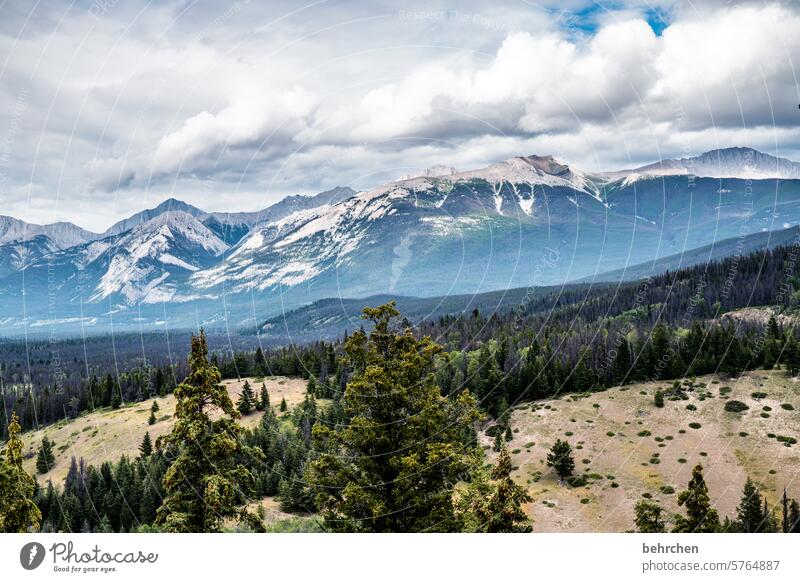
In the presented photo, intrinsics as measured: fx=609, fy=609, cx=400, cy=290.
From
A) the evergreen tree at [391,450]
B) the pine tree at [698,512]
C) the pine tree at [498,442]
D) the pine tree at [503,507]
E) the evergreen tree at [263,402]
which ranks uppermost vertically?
the evergreen tree at [391,450]

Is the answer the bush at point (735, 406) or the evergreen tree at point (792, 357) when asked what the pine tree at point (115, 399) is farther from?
the evergreen tree at point (792, 357)

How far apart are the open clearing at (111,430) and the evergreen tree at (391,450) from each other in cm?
7469

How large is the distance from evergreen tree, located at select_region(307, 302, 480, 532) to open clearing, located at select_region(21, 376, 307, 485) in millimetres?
74685

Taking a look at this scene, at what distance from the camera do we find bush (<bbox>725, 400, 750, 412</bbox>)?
87812 mm

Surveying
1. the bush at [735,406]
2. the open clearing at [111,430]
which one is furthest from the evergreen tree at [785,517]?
the open clearing at [111,430]

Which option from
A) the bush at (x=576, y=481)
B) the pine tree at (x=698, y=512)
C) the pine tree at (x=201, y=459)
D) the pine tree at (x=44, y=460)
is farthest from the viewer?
the pine tree at (x=44, y=460)

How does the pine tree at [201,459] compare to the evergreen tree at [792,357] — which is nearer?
the pine tree at [201,459]

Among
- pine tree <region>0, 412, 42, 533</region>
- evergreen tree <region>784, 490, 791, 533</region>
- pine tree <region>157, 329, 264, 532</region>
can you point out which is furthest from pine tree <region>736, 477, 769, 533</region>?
pine tree <region>0, 412, 42, 533</region>

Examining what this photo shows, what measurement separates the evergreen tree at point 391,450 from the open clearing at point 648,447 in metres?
39.7

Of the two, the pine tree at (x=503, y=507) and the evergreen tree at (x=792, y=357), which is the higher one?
the pine tree at (x=503, y=507)

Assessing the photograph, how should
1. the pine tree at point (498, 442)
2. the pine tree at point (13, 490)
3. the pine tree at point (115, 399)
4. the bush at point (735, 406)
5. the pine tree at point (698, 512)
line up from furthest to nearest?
1. the pine tree at point (115, 399)
2. the bush at point (735, 406)
3. the pine tree at point (498, 442)
4. the pine tree at point (698, 512)
5. the pine tree at point (13, 490)

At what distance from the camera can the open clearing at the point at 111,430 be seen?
100938 mm

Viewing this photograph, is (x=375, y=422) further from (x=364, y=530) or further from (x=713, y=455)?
(x=713, y=455)
